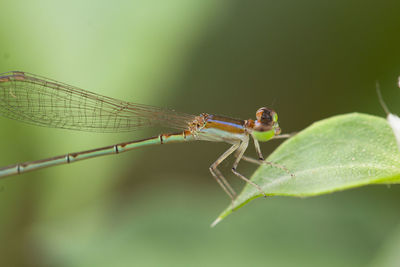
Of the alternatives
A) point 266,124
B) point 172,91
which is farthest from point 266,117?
point 172,91

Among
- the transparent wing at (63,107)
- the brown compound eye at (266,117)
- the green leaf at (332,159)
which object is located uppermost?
the transparent wing at (63,107)

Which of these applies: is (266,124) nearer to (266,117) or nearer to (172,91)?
(266,117)

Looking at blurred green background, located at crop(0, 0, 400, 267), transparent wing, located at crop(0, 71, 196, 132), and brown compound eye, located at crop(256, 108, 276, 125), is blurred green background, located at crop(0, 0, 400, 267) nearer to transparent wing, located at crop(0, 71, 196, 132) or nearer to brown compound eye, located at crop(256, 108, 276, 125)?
transparent wing, located at crop(0, 71, 196, 132)

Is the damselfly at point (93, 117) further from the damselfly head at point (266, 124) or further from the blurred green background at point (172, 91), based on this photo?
the blurred green background at point (172, 91)

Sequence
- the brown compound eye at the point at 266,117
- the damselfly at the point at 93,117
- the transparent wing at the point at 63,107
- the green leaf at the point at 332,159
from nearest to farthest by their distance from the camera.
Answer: the green leaf at the point at 332,159 < the brown compound eye at the point at 266,117 < the damselfly at the point at 93,117 < the transparent wing at the point at 63,107

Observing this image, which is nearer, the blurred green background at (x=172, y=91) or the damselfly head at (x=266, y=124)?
the damselfly head at (x=266, y=124)

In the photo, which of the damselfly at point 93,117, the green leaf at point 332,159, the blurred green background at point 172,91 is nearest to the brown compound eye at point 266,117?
the damselfly at point 93,117

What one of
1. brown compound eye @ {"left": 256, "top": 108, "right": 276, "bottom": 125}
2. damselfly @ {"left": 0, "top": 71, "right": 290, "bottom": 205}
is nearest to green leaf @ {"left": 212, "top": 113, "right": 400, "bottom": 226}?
brown compound eye @ {"left": 256, "top": 108, "right": 276, "bottom": 125}
